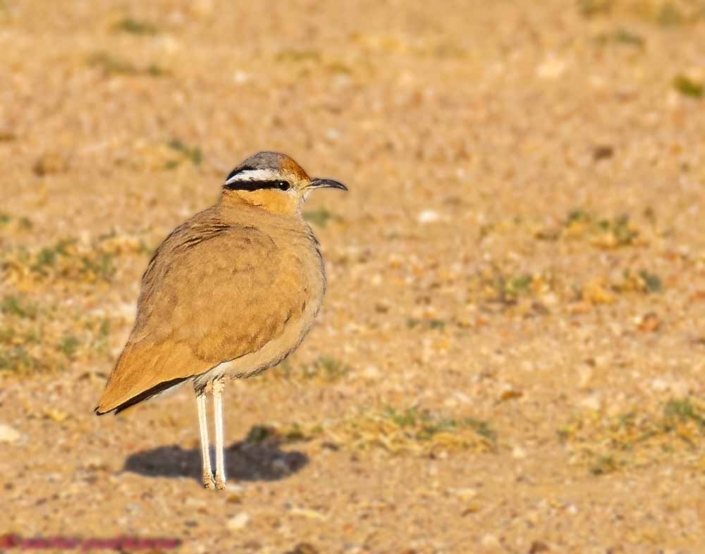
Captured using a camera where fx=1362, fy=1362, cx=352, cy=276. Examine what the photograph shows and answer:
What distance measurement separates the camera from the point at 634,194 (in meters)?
12.9

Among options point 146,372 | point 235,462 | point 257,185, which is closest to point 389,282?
point 235,462

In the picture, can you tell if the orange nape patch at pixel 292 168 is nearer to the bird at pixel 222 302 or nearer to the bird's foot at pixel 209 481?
the bird at pixel 222 302

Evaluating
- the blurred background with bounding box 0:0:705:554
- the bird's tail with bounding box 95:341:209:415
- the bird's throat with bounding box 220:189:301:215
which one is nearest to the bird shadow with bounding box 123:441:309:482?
the blurred background with bounding box 0:0:705:554

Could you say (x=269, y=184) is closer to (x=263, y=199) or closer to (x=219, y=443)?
(x=263, y=199)

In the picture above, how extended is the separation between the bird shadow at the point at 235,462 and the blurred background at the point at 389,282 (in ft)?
0.06

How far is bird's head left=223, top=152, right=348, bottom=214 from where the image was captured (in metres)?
7.36

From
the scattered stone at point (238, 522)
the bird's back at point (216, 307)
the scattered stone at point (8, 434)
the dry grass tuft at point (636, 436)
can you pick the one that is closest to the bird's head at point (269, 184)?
the bird's back at point (216, 307)

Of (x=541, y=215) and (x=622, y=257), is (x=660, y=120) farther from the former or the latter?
(x=622, y=257)

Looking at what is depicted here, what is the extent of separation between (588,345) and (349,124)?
6.16 meters

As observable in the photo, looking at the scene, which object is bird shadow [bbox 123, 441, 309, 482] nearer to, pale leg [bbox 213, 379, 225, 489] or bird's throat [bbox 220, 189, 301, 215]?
pale leg [bbox 213, 379, 225, 489]

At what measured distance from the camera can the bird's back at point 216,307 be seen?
21.9 feet

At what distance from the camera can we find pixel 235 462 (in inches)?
317

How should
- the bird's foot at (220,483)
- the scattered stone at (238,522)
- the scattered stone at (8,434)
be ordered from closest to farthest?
the scattered stone at (238,522), the bird's foot at (220,483), the scattered stone at (8,434)

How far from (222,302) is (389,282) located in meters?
3.78
